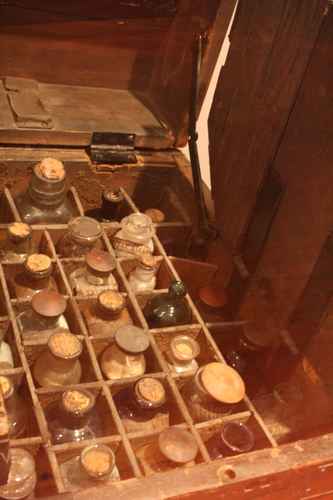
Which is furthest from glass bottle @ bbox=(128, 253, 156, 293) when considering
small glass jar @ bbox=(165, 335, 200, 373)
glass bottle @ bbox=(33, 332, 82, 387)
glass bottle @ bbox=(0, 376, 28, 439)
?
glass bottle @ bbox=(0, 376, 28, 439)

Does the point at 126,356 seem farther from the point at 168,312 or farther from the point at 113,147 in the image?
the point at 113,147

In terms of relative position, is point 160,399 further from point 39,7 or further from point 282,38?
point 39,7

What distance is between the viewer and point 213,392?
0.97 meters

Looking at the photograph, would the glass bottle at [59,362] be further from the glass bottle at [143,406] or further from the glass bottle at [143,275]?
the glass bottle at [143,275]

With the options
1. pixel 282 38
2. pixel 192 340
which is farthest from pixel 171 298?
pixel 282 38

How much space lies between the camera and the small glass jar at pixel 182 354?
1.07 meters

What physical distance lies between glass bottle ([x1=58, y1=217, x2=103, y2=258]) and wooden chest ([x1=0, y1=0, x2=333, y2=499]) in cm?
4

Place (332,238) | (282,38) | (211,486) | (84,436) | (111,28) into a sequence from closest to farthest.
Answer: (211,486), (84,436), (332,238), (282,38), (111,28)

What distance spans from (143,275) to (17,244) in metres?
0.31

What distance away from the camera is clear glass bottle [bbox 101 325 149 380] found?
3.31 ft

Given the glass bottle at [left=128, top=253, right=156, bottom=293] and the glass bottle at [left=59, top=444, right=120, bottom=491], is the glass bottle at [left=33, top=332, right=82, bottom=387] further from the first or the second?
the glass bottle at [left=128, top=253, right=156, bottom=293]

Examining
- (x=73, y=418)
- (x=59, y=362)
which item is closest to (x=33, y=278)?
(x=59, y=362)

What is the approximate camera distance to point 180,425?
0.94m

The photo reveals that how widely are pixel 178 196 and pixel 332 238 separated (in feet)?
2.11
